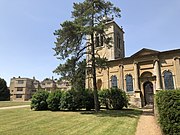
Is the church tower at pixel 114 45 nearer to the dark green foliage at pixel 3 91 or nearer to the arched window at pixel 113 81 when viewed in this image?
the arched window at pixel 113 81

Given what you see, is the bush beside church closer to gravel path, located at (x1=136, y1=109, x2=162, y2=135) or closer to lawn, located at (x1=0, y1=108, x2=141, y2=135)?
lawn, located at (x1=0, y1=108, x2=141, y2=135)

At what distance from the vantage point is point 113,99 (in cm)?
1994

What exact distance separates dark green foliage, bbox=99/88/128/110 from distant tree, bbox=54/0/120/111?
306 cm

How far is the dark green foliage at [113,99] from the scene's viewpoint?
19828 millimetres

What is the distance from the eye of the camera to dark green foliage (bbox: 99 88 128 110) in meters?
19.8

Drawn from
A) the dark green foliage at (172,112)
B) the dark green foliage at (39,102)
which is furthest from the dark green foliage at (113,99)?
the dark green foliage at (172,112)

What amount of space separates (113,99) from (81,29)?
31.2ft

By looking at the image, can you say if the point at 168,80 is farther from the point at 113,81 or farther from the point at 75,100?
the point at 75,100

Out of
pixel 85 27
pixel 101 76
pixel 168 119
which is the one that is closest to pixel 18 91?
pixel 101 76

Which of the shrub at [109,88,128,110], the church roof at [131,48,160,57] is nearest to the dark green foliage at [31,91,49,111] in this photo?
the shrub at [109,88,128,110]

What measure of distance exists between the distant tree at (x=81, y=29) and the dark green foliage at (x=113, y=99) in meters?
3.06

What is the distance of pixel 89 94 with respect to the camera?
1925 centimetres

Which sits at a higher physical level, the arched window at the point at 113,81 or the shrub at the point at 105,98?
the arched window at the point at 113,81

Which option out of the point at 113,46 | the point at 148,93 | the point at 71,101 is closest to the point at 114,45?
the point at 113,46
